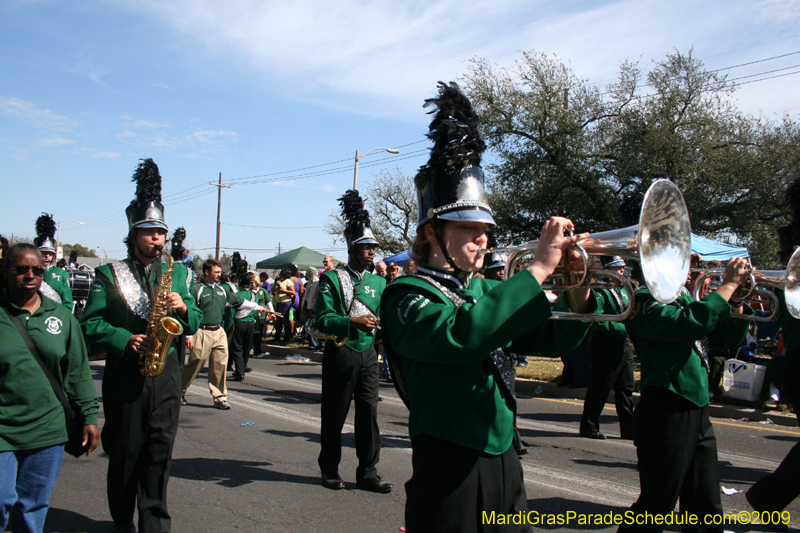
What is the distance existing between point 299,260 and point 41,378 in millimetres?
24817

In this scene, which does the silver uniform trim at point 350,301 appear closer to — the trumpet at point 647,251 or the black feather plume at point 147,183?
the black feather plume at point 147,183

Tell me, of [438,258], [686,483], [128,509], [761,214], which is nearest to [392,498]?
[128,509]

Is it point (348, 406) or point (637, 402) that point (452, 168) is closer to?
point (348, 406)

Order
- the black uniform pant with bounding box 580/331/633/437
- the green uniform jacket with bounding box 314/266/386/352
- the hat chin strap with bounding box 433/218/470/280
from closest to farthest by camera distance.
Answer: the hat chin strap with bounding box 433/218/470/280, the green uniform jacket with bounding box 314/266/386/352, the black uniform pant with bounding box 580/331/633/437

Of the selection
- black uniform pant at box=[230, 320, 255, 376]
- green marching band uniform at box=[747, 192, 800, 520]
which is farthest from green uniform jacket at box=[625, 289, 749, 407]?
black uniform pant at box=[230, 320, 255, 376]

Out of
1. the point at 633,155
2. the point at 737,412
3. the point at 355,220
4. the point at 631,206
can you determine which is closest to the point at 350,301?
the point at 355,220

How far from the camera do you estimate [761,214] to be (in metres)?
20.6

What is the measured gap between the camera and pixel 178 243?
42.2 ft

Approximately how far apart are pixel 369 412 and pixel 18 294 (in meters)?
2.76

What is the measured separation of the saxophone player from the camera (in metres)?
3.78

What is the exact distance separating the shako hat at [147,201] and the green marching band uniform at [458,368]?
2509 mm

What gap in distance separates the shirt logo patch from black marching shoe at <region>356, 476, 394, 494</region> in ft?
8.75

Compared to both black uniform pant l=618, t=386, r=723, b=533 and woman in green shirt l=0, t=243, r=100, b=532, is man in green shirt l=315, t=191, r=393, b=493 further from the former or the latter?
black uniform pant l=618, t=386, r=723, b=533

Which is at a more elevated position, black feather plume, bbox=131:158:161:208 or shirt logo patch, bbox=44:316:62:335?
black feather plume, bbox=131:158:161:208
